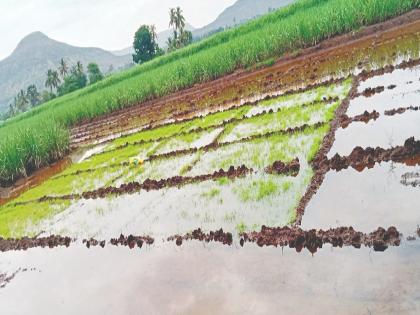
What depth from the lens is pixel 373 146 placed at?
284 inches

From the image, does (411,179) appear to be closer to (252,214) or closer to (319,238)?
(319,238)

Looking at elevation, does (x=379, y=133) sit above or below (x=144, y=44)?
below

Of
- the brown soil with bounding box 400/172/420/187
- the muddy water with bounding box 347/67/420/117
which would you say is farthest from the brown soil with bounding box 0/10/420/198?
the brown soil with bounding box 400/172/420/187

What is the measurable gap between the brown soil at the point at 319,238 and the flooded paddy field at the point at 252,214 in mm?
17

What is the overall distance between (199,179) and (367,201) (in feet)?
12.7

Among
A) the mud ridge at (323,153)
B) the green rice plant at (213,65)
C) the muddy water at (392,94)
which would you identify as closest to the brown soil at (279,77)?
the green rice plant at (213,65)

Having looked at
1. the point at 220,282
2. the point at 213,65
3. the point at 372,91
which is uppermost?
the point at 213,65

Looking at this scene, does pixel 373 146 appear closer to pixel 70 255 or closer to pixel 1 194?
pixel 70 255

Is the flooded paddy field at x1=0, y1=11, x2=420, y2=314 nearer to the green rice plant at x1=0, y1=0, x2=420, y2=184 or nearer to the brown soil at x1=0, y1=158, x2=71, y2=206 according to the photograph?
the brown soil at x1=0, y1=158, x2=71, y2=206

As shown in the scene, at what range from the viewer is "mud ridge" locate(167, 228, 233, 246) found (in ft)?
18.8

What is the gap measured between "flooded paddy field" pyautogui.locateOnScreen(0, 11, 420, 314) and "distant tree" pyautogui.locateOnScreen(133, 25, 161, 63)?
5809cm

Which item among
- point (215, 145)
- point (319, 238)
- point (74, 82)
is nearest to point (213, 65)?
point (215, 145)

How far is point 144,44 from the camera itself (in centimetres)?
6881

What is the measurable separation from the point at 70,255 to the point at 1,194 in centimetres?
937
